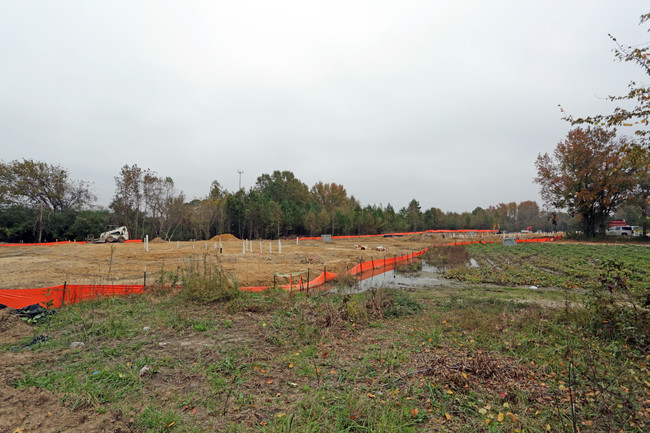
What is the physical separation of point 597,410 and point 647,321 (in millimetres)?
3231

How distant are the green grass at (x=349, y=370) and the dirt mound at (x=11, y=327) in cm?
29

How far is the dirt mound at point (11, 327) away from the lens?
6.05m

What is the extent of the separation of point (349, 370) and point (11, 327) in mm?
7404

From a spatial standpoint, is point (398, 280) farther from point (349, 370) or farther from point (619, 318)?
point (349, 370)

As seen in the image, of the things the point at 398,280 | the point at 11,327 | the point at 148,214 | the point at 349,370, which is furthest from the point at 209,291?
the point at 148,214

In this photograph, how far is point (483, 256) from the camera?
27.3m

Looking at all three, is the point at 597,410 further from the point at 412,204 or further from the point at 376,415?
the point at 412,204

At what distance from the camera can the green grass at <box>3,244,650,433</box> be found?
11.0 ft

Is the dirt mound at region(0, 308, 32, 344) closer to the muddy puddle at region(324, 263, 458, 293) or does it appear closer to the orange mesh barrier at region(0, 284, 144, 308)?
the orange mesh barrier at region(0, 284, 144, 308)

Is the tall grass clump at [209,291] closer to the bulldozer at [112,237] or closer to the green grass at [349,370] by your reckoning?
the green grass at [349,370]

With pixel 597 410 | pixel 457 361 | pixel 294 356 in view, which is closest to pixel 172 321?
pixel 294 356

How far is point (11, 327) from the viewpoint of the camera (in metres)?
6.48

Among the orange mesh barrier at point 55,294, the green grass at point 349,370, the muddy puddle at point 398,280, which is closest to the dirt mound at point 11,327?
the green grass at point 349,370

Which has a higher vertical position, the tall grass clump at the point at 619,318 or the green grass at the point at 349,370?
the tall grass clump at the point at 619,318
